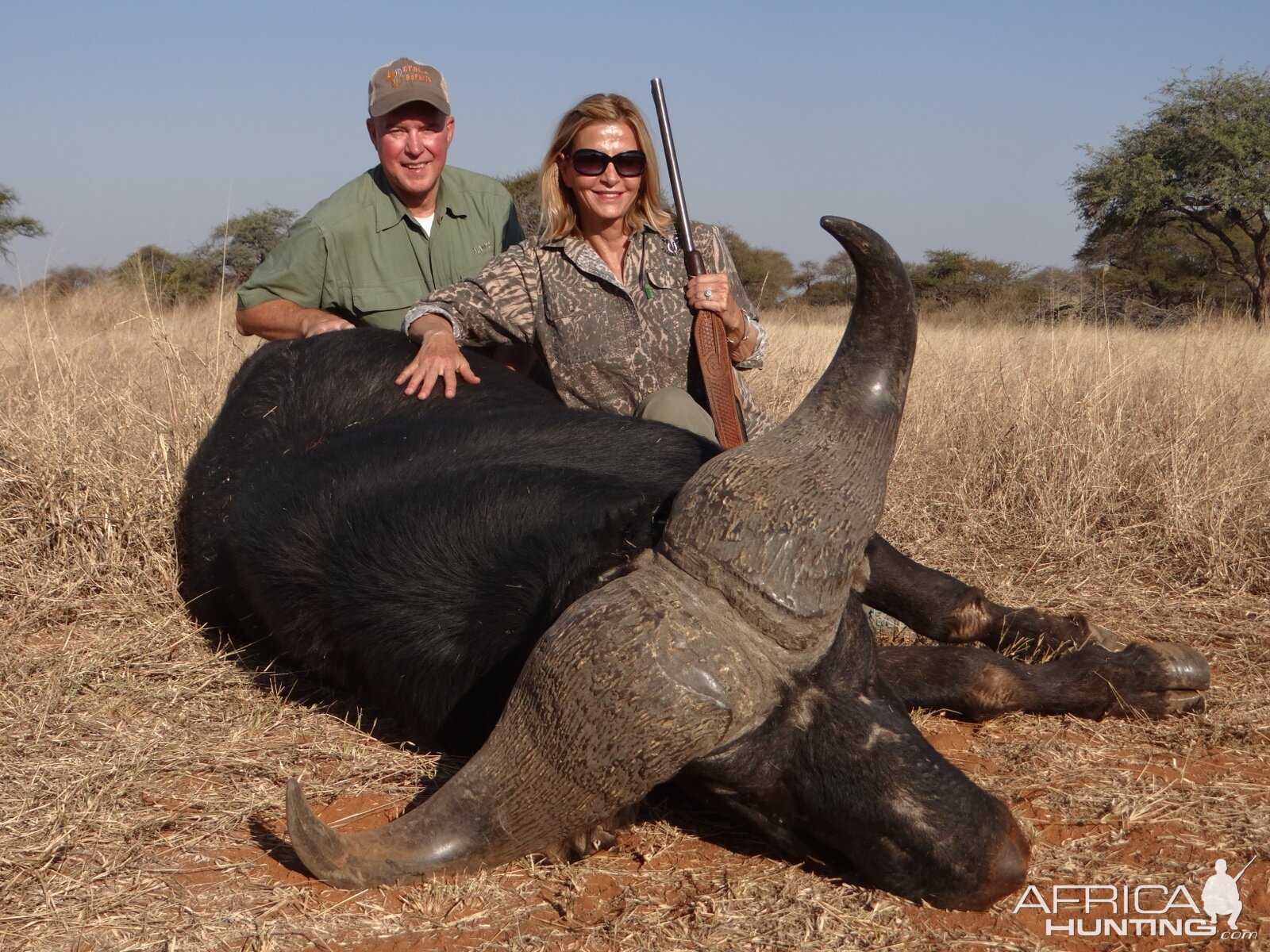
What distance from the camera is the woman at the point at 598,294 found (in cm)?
404

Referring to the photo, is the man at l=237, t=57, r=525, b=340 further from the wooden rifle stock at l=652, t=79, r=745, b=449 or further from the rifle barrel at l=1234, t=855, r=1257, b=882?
the rifle barrel at l=1234, t=855, r=1257, b=882

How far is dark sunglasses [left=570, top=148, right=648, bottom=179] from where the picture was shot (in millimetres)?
4004

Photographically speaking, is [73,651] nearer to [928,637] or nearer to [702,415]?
[702,415]

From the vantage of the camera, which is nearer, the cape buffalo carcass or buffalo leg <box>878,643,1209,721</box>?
the cape buffalo carcass

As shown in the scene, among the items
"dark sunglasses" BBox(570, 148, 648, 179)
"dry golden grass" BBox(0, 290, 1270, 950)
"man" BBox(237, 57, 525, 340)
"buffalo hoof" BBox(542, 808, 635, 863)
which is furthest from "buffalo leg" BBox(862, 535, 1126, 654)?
"man" BBox(237, 57, 525, 340)

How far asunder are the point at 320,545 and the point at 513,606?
60 centimetres

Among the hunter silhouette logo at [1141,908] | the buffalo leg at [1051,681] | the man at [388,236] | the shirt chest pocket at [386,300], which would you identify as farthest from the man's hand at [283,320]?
the hunter silhouette logo at [1141,908]

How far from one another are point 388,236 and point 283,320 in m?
0.61

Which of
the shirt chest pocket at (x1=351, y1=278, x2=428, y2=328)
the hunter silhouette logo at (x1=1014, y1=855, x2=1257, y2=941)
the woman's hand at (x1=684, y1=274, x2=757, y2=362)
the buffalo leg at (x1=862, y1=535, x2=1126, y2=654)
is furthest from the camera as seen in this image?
the shirt chest pocket at (x1=351, y1=278, x2=428, y2=328)

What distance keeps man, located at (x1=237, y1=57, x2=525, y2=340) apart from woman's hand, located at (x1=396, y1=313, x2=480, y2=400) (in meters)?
1.26

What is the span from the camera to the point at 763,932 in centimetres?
205

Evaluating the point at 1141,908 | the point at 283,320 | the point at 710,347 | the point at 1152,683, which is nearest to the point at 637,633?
the point at 1141,908

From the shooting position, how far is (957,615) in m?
3.24

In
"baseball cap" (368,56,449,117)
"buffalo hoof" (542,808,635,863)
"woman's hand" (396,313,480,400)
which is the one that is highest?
"baseball cap" (368,56,449,117)
